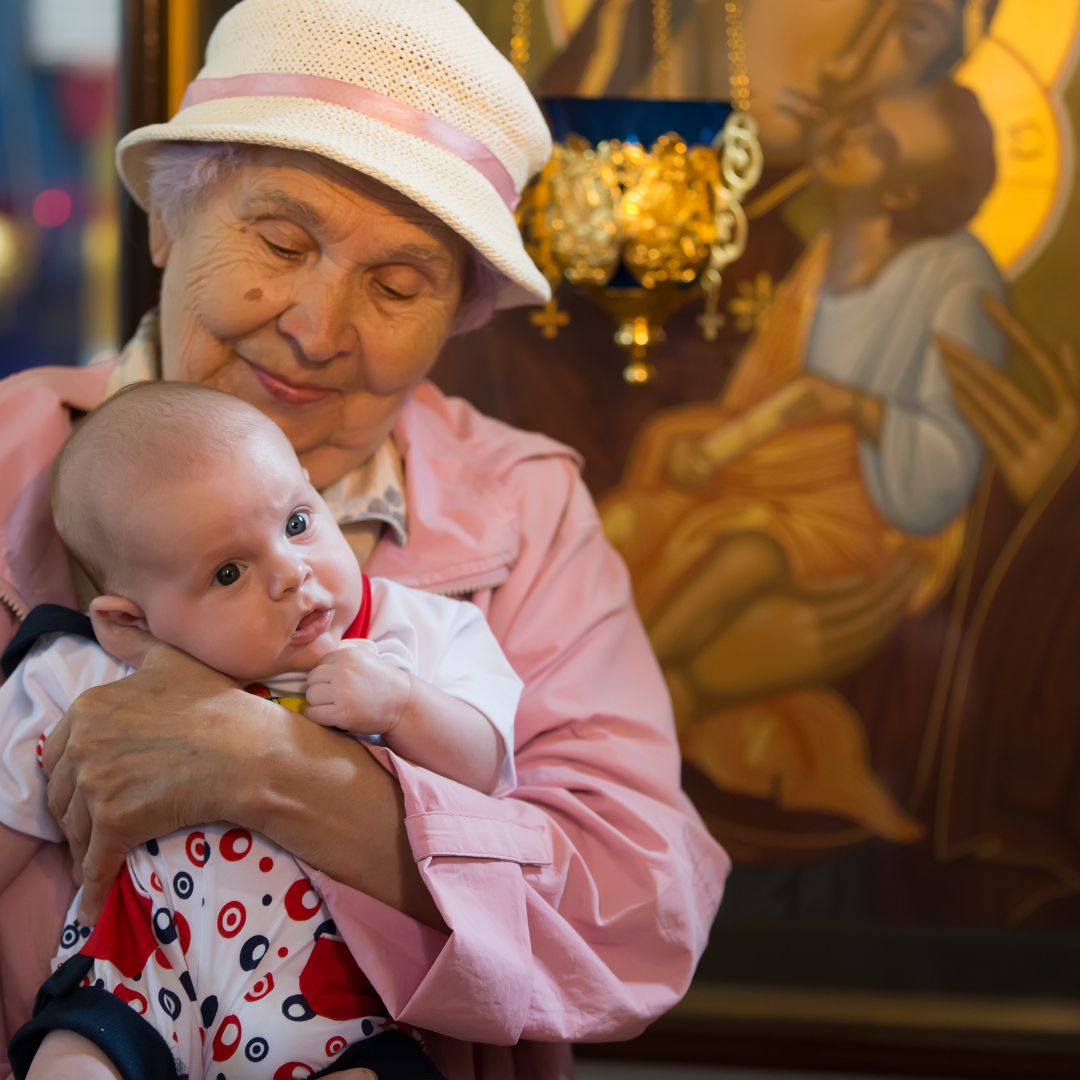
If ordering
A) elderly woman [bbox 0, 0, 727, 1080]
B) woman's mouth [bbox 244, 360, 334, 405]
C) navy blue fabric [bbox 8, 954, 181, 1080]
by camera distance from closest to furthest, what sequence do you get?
navy blue fabric [bbox 8, 954, 181, 1080]
elderly woman [bbox 0, 0, 727, 1080]
woman's mouth [bbox 244, 360, 334, 405]

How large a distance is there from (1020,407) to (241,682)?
84.9 inches

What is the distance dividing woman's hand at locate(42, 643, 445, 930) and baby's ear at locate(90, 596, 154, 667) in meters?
0.02

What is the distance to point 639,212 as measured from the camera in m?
2.37

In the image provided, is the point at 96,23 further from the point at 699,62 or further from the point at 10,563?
the point at 10,563

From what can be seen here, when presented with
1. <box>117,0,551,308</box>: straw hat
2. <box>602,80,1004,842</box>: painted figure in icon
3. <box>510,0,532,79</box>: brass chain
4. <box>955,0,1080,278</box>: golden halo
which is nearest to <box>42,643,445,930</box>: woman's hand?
<box>117,0,551,308</box>: straw hat

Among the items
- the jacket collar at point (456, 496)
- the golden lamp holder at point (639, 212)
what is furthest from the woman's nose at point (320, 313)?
the golden lamp holder at point (639, 212)

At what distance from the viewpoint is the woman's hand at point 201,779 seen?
1.24 meters

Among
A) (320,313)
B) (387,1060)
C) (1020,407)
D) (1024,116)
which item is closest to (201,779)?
(387,1060)

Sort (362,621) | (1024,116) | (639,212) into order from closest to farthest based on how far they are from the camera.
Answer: (362,621), (639,212), (1024,116)

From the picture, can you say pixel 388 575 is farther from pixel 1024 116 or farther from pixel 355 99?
pixel 1024 116

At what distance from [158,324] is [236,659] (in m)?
0.66

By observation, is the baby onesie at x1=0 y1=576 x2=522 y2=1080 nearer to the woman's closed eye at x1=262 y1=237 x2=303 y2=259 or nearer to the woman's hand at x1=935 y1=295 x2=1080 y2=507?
the woman's closed eye at x1=262 y1=237 x2=303 y2=259

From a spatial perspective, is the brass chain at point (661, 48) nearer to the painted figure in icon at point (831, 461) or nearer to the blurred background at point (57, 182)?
the painted figure in icon at point (831, 461)

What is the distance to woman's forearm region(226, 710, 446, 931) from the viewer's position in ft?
4.11
